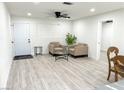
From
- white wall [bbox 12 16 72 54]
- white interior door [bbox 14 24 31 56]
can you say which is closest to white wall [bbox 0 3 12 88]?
white interior door [bbox 14 24 31 56]

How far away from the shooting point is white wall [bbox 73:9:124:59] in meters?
4.71

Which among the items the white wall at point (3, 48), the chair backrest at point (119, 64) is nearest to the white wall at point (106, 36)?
the chair backrest at point (119, 64)

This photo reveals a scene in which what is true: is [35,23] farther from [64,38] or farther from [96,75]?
[96,75]

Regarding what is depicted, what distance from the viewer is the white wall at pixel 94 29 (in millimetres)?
4707

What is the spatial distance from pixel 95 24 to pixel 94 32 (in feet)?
1.37

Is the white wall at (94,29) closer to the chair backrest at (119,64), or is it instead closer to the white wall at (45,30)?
the white wall at (45,30)

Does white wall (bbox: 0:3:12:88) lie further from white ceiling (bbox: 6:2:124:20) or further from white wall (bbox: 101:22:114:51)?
white wall (bbox: 101:22:114:51)

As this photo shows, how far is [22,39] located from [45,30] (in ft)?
5.17

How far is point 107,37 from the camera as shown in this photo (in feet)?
28.5

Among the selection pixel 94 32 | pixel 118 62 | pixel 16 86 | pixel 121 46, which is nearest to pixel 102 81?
pixel 118 62

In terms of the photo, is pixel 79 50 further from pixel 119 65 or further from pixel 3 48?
pixel 3 48

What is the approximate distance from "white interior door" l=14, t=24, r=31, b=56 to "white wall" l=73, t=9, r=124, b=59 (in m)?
3.22

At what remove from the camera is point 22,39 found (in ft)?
23.2

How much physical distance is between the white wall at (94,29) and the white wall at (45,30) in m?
0.84
